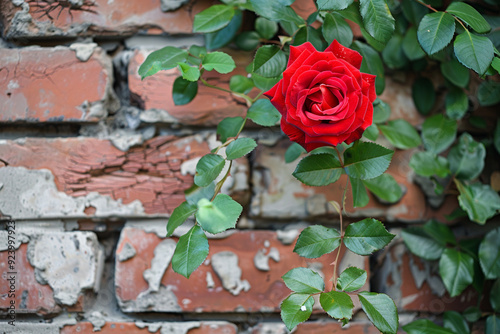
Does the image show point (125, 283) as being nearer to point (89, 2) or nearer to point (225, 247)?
point (225, 247)

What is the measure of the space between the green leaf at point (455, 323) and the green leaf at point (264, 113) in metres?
0.34

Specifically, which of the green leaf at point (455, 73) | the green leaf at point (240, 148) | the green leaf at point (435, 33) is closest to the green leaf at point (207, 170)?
the green leaf at point (240, 148)

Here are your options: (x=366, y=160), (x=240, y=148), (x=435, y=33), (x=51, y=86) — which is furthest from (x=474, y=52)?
(x=51, y=86)

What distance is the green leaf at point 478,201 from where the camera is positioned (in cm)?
49

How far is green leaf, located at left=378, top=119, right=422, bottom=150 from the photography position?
522mm

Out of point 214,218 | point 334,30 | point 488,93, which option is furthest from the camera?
point 488,93

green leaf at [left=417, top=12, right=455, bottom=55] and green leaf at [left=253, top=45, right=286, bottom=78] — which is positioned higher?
green leaf at [left=417, top=12, right=455, bottom=55]

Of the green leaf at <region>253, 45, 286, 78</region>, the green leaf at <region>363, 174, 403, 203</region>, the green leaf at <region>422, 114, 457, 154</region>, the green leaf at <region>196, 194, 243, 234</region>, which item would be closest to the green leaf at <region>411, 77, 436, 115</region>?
the green leaf at <region>422, 114, 457, 154</region>

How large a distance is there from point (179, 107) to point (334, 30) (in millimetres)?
210

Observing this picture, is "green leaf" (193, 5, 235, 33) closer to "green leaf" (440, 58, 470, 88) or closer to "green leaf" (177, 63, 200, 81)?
"green leaf" (177, 63, 200, 81)

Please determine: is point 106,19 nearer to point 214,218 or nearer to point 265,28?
point 265,28

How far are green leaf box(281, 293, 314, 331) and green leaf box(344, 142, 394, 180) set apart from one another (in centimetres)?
13

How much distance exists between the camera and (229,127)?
469 millimetres

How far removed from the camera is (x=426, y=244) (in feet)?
1.71
